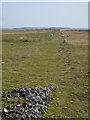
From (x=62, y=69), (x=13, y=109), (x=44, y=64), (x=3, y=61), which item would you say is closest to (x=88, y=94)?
(x=13, y=109)

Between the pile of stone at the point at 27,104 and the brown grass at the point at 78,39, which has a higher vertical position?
the brown grass at the point at 78,39

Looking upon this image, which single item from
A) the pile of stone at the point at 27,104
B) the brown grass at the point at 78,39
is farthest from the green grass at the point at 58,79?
the brown grass at the point at 78,39

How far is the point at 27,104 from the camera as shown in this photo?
52.8 ft

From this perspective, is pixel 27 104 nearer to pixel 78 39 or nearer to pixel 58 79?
pixel 58 79

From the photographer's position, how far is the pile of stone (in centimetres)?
1494

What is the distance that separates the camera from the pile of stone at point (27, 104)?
49.0ft

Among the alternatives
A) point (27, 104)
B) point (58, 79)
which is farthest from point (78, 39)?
point (27, 104)

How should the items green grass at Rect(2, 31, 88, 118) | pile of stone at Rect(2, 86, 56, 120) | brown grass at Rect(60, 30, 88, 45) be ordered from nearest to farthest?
pile of stone at Rect(2, 86, 56, 120) → green grass at Rect(2, 31, 88, 118) → brown grass at Rect(60, 30, 88, 45)

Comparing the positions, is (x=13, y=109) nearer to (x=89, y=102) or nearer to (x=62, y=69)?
(x=89, y=102)

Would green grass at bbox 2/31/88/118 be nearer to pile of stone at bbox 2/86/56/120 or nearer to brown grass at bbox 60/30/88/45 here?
pile of stone at bbox 2/86/56/120

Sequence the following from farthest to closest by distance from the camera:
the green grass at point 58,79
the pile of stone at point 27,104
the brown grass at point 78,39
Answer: the brown grass at point 78,39
the green grass at point 58,79
the pile of stone at point 27,104

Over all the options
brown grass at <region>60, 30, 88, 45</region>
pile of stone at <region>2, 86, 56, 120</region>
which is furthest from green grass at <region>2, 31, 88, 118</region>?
brown grass at <region>60, 30, 88, 45</region>

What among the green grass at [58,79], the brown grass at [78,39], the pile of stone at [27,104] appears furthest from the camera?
the brown grass at [78,39]

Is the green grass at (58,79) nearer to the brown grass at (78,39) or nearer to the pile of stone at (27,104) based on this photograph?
the pile of stone at (27,104)
